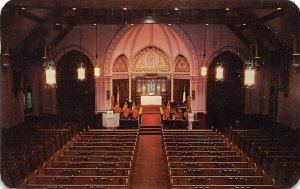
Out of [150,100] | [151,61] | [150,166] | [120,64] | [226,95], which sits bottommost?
[150,166]

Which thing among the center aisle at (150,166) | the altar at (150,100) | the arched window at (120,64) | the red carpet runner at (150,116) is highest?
the arched window at (120,64)

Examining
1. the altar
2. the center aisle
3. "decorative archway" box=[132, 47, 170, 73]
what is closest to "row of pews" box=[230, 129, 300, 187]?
the center aisle

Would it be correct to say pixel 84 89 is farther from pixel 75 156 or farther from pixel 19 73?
pixel 75 156

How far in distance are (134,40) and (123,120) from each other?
21.9 ft

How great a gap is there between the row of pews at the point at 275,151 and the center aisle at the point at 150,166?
3616 mm

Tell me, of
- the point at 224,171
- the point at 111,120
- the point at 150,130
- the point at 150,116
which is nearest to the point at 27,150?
the point at 111,120

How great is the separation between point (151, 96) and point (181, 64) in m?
3.29

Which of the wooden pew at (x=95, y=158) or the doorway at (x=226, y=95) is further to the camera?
the doorway at (x=226, y=95)

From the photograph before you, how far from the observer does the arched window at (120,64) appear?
77.4 feet

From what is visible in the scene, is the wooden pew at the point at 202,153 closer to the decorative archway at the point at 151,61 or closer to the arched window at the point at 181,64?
the arched window at the point at 181,64

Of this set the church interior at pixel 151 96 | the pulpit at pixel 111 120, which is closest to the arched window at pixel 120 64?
Answer: the church interior at pixel 151 96

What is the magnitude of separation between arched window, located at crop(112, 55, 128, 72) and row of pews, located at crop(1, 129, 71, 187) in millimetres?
8501

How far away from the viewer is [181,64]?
2405cm

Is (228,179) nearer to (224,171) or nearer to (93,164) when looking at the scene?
(224,171)
